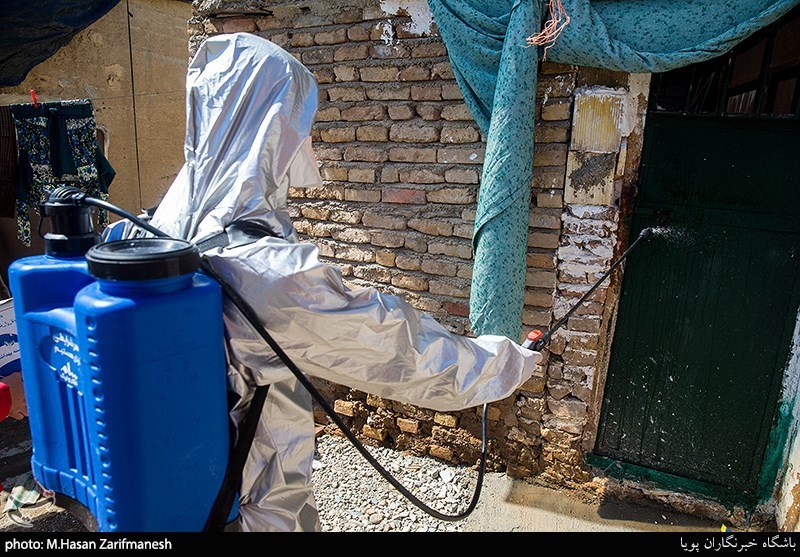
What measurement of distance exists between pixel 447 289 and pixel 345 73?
1287 millimetres

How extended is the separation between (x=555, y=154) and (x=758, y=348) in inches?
50.7

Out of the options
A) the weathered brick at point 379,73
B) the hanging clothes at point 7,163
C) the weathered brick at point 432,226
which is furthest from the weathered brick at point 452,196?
the hanging clothes at point 7,163

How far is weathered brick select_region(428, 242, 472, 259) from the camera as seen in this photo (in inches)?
110

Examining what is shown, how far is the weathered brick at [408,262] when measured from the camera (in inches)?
115

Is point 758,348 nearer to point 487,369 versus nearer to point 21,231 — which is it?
point 487,369

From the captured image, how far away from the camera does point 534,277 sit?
267 cm

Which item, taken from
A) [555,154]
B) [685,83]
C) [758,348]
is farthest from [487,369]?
[685,83]

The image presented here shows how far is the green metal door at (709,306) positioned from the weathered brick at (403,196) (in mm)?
1055

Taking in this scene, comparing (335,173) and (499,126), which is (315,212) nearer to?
(335,173)

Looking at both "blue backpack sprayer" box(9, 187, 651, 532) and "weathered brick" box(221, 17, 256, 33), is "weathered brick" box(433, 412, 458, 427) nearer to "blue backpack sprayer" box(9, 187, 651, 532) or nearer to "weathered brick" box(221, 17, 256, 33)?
"blue backpack sprayer" box(9, 187, 651, 532)

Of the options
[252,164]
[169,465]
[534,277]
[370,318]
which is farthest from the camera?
[534,277]

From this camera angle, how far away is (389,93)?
285 centimetres

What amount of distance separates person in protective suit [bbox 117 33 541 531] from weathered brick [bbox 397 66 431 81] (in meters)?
1.13

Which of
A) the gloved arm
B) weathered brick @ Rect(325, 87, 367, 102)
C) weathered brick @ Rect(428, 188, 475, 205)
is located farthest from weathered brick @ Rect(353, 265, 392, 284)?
the gloved arm
